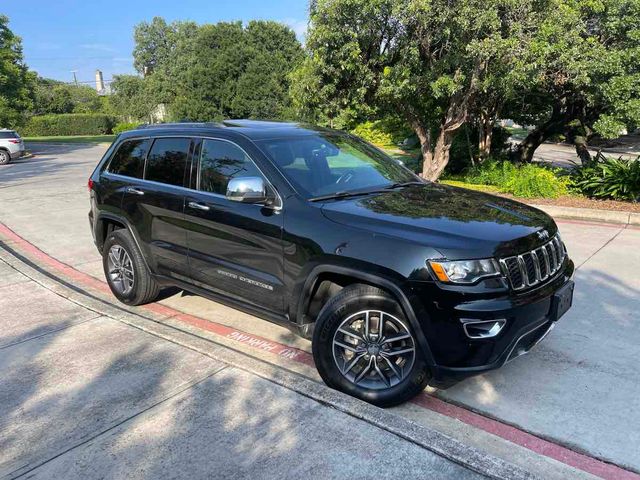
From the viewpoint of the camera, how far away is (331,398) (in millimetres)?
3240

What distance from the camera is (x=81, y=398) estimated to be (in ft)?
11.2

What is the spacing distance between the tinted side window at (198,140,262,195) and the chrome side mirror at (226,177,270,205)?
258 mm

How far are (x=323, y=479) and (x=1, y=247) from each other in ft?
23.8

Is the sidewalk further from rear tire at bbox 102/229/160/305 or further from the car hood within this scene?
the car hood

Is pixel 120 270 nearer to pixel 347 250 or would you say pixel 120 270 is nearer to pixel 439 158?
pixel 347 250

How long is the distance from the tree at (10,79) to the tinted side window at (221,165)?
94.4 ft

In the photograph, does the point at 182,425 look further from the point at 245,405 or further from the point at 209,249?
the point at 209,249

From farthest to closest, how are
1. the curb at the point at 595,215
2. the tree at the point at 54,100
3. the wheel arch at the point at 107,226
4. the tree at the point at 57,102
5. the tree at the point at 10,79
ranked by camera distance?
1. the tree at the point at 54,100
2. the tree at the point at 57,102
3. the tree at the point at 10,79
4. the curb at the point at 595,215
5. the wheel arch at the point at 107,226

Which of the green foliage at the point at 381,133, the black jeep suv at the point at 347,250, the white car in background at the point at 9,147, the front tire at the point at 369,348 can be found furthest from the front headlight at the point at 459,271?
the white car in background at the point at 9,147

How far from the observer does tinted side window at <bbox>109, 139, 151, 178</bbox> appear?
194 inches

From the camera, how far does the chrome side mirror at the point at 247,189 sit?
358 centimetres

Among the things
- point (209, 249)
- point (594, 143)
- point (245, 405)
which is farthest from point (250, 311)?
point (594, 143)

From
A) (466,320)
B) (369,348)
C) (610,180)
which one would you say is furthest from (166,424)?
(610,180)

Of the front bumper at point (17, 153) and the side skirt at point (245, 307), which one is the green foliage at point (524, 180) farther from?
the front bumper at point (17, 153)
